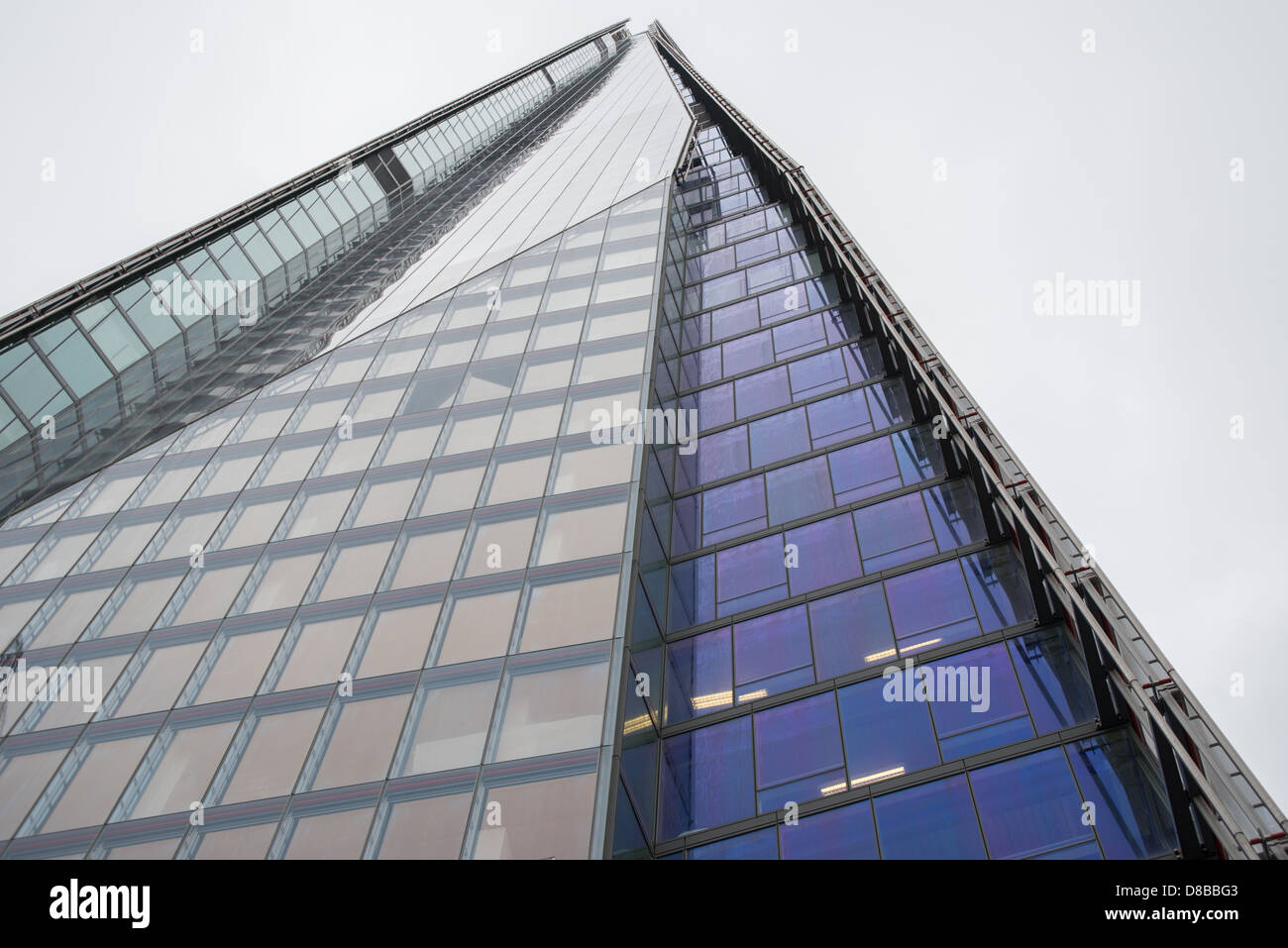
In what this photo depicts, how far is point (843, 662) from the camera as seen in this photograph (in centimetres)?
1652

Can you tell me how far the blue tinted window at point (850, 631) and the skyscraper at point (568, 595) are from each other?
8 cm

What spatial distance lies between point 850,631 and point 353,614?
907 cm

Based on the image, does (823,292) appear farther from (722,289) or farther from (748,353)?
(722,289)

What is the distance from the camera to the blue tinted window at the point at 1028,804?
12492 millimetres

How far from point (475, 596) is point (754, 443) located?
8634 millimetres

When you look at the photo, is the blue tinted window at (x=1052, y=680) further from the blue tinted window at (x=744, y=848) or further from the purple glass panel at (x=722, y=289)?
the purple glass panel at (x=722, y=289)

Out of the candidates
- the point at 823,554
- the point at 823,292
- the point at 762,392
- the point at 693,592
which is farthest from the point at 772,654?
the point at 823,292

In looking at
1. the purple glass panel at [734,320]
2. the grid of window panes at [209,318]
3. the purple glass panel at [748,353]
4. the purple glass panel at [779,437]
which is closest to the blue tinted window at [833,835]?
the purple glass panel at [779,437]

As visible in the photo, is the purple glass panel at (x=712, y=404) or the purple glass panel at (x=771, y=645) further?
the purple glass panel at (x=712, y=404)

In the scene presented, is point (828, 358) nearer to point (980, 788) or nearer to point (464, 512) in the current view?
point (464, 512)

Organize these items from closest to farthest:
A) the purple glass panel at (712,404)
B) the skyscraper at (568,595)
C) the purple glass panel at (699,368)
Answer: the skyscraper at (568,595)
the purple glass panel at (712,404)
the purple glass panel at (699,368)

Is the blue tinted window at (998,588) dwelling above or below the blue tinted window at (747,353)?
below

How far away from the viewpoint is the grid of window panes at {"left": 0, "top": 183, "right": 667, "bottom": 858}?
573 inches
